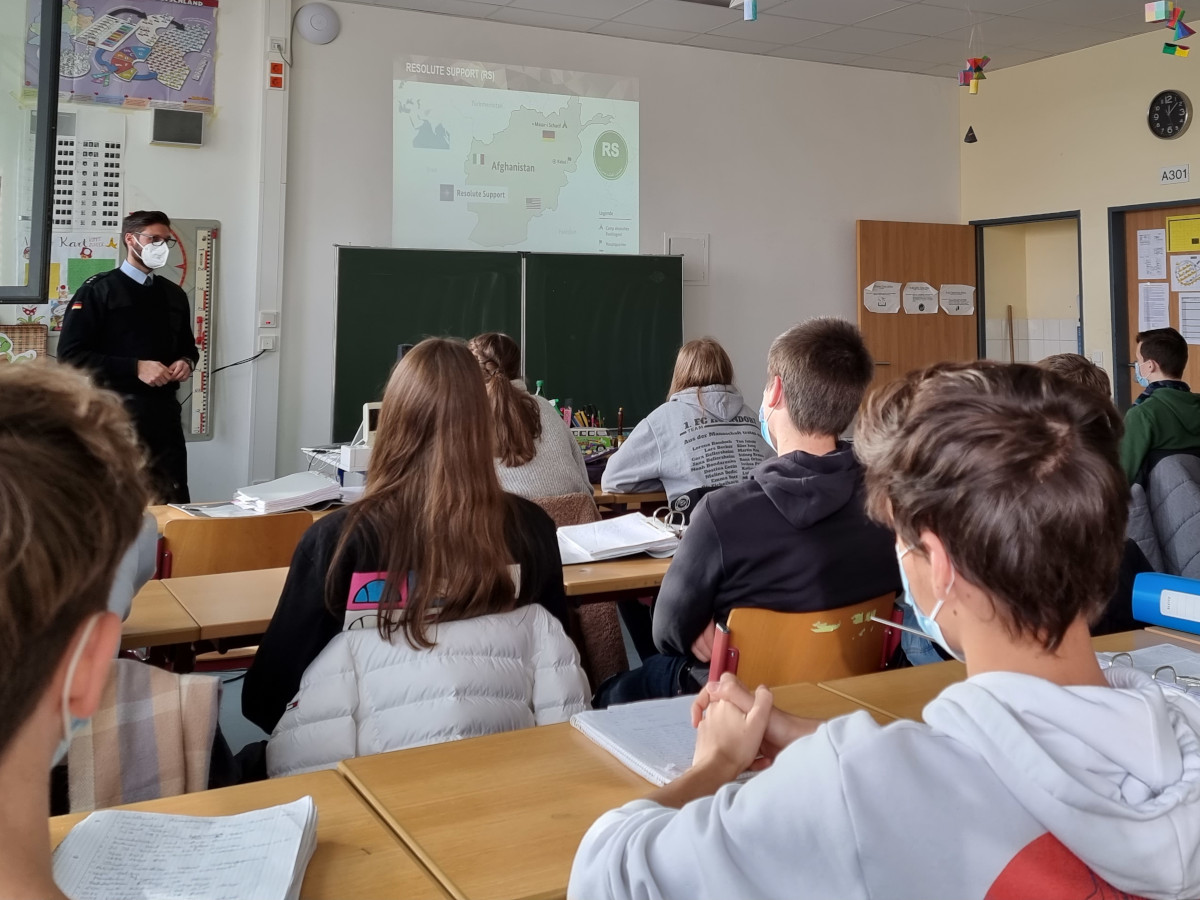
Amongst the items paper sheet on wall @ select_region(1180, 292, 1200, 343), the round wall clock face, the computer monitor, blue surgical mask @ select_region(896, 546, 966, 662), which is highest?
the round wall clock face

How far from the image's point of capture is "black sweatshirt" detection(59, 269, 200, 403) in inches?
180

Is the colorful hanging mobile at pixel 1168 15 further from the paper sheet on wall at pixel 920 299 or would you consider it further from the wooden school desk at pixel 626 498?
the wooden school desk at pixel 626 498

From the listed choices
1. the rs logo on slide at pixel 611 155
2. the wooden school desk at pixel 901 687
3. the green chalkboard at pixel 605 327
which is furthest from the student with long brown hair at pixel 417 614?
the rs logo on slide at pixel 611 155

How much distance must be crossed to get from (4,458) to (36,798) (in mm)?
238

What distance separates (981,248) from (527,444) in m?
5.38

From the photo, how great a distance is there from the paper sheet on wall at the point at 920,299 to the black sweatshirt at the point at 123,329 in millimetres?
4797

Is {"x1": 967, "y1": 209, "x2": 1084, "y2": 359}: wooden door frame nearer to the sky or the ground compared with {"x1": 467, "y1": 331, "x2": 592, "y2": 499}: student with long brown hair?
nearer to the sky

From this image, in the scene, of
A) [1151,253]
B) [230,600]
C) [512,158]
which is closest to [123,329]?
[512,158]

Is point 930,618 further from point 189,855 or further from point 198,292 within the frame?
point 198,292

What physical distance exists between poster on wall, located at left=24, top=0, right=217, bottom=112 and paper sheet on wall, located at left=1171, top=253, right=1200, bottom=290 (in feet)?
18.4

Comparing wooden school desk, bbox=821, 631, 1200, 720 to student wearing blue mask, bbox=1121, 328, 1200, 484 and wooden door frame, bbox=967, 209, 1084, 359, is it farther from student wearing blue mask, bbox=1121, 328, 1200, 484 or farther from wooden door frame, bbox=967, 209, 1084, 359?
wooden door frame, bbox=967, 209, 1084, 359

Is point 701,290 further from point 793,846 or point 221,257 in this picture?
point 793,846

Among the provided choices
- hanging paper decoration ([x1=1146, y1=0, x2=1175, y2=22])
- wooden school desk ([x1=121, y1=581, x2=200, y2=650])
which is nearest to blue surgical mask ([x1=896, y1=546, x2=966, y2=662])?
wooden school desk ([x1=121, y1=581, x2=200, y2=650])

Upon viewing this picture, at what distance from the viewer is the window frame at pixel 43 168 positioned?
217cm
